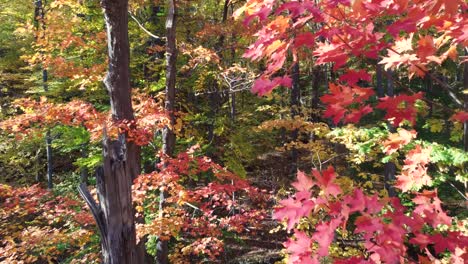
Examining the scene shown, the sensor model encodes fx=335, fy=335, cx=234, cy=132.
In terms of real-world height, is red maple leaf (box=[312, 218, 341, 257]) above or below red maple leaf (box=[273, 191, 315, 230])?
below

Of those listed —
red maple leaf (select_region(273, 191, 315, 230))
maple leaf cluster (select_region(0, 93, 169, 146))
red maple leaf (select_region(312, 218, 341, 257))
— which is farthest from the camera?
maple leaf cluster (select_region(0, 93, 169, 146))

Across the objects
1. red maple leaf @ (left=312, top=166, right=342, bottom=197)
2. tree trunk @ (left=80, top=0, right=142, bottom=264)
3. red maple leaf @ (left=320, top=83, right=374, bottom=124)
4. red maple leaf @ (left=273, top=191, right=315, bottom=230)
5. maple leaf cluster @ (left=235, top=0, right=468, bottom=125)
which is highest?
maple leaf cluster @ (left=235, top=0, right=468, bottom=125)

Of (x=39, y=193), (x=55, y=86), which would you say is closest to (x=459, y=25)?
(x=39, y=193)

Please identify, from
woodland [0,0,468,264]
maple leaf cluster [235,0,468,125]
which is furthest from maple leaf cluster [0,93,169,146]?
maple leaf cluster [235,0,468,125]

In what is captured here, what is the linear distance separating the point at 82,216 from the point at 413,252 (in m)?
8.98

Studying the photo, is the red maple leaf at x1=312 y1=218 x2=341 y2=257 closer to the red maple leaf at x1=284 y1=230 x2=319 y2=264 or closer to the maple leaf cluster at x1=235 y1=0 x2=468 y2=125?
the red maple leaf at x1=284 y1=230 x2=319 y2=264

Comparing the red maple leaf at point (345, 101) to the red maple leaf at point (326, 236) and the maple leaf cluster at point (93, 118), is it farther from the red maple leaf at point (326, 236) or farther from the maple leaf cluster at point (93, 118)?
the maple leaf cluster at point (93, 118)

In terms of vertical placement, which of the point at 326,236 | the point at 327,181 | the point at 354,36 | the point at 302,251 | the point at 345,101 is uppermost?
the point at 354,36

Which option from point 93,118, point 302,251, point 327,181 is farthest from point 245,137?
point 302,251

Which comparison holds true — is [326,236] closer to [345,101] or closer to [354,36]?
[345,101]

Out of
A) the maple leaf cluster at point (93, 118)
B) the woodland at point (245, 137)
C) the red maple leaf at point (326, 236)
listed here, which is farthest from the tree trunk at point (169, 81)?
the red maple leaf at point (326, 236)

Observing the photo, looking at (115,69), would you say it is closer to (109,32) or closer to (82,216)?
(109,32)

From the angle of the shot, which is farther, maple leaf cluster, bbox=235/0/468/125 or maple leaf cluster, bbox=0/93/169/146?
maple leaf cluster, bbox=0/93/169/146

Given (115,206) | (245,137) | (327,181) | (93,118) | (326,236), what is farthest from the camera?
(245,137)
